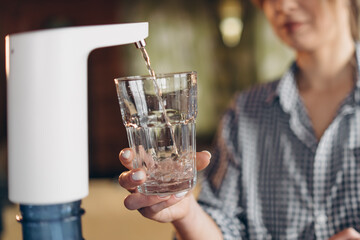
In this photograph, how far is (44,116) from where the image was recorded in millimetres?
583

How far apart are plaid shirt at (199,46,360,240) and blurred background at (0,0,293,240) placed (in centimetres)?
447

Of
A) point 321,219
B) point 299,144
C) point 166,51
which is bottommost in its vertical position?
point 321,219

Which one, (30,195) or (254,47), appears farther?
(254,47)

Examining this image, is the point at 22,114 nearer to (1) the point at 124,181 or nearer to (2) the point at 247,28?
(1) the point at 124,181

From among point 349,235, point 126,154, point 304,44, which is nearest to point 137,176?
point 126,154

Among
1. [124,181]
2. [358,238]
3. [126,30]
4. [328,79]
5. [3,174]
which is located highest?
[126,30]

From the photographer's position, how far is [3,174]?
470 cm

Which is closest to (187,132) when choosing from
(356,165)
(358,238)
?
(358,238)

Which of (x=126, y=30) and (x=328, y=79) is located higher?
(x=126, y=30)

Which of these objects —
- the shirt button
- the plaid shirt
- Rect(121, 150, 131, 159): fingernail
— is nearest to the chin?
the plaid shirt

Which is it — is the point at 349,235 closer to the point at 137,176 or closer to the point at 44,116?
the point at 137,176

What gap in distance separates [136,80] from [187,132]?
0.51 ft

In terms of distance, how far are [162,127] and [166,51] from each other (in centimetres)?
587

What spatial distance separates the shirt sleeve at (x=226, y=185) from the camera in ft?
4.11
